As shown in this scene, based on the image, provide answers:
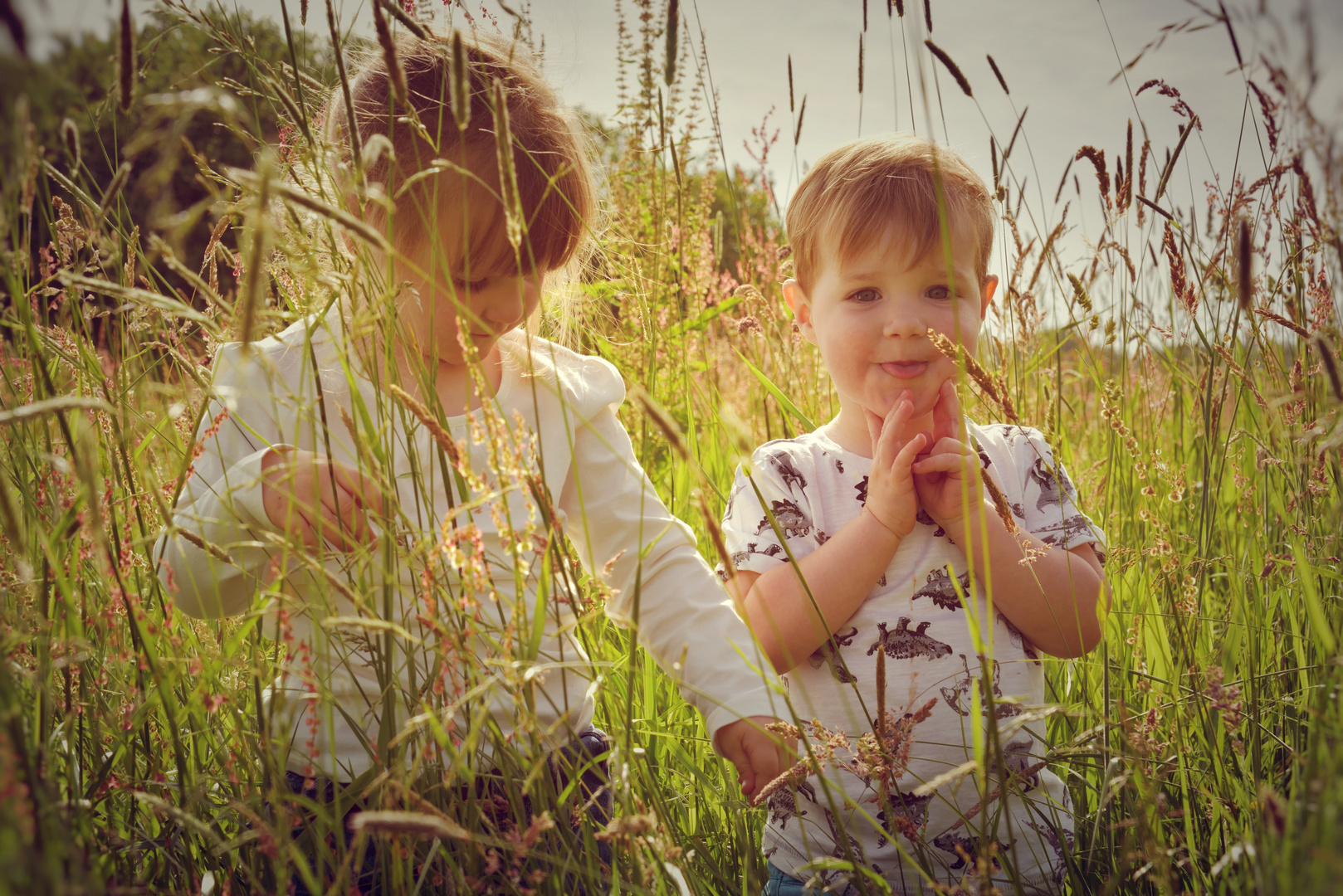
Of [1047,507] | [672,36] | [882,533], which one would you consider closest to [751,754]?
[882,533]

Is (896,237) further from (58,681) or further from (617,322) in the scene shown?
(58,681)

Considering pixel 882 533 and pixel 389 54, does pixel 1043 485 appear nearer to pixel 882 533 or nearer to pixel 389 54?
pixel 882 533

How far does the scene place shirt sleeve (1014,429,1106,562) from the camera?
1478mm

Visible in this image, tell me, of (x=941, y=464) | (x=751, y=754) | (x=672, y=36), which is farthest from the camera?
(x=941, y=464)

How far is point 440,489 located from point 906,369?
35.5 inches

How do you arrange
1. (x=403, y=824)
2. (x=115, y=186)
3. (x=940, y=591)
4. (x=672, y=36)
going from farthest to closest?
(x=940, y=591) < (x=672, y=36) < (x=115, y=186) < (x=403, y=824)

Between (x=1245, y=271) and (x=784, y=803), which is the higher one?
(x=1245, y=271)

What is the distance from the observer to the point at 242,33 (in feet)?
3.66

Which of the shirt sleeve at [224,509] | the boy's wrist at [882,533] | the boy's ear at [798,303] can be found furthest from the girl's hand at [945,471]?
the shirt sleeve at [224,509]

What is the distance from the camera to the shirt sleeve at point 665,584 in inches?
53.2

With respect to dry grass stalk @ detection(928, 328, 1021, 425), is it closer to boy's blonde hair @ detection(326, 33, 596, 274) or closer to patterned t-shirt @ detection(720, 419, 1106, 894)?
patterned t-shirt @ detection(720, 419, 1106, 894)

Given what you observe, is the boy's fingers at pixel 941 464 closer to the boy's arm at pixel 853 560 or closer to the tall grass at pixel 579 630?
the boy's arm at pixel 853 560

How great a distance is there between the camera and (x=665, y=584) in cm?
151

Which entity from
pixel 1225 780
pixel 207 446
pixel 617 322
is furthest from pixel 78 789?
pixel 617 322
